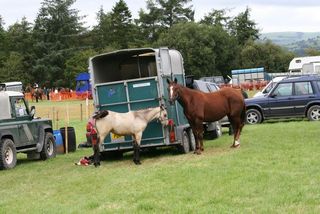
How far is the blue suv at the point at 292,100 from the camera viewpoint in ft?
81.6

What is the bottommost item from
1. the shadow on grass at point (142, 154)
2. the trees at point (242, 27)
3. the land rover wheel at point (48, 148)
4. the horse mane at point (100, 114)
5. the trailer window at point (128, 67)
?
the shadow on grass at point (142, 154)

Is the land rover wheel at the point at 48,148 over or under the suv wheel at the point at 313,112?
over

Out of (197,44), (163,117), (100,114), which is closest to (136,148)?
(163,117)

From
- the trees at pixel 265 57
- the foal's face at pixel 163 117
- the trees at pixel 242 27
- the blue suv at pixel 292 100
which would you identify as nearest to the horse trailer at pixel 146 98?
the foal's face at pixel 163 117

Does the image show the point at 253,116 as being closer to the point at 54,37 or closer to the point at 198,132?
the point at 198,132

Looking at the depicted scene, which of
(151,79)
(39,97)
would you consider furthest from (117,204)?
(39,97)

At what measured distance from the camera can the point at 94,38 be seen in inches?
4188

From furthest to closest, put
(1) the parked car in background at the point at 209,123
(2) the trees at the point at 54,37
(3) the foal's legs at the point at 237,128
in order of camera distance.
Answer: (2) the trees at the point at 54,37 → (1) the parked car in background at the point at 209,123 → (3) the foal's legs at the point at 237,128

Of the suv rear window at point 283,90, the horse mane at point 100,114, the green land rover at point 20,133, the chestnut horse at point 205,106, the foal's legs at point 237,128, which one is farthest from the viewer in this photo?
the suv rear window at point 283,90

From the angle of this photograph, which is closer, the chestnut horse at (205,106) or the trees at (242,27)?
the chestnut horse at (205,106)

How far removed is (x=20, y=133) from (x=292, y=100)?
1258cm

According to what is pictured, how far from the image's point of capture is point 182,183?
10.6 m

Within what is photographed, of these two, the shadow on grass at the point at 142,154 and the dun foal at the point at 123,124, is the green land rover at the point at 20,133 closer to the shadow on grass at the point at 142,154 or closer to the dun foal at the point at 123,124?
the shadow on grass at the point at 142,154

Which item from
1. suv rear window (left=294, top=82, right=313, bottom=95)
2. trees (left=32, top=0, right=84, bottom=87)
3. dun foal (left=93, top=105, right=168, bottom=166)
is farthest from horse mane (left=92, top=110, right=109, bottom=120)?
trees (left=32, top=0, right=84, bottom=87)
